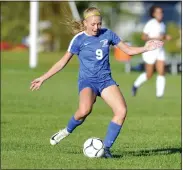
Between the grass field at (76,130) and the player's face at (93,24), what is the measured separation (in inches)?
63.1

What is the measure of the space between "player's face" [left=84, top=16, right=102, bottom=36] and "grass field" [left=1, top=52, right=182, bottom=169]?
1603 mm

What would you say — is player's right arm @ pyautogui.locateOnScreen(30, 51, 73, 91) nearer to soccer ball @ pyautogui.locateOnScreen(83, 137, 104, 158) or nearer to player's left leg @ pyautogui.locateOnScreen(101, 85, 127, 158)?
player's left leg @ pyautogui.locateOnScreen(101, 85, 127, 158)

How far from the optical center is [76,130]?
44.9 feet

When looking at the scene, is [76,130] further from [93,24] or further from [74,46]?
[93,24]

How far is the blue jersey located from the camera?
33.9 ft

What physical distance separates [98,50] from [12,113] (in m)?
6.20

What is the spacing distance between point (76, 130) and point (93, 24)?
387cm

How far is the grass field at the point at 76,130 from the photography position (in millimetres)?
9547

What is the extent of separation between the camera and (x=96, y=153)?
980cm

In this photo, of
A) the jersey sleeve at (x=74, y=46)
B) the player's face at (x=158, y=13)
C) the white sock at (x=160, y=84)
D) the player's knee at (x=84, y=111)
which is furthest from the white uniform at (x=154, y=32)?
the player's knee at (x=84, y=111)

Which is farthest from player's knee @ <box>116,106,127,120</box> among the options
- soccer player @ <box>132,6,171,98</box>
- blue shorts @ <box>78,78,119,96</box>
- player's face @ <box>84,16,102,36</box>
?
soccer player @ <box>132,6,171,98</box>

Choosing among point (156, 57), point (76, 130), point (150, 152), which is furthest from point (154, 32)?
point (150, 152)

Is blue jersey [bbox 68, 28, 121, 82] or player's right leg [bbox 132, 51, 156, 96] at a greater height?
blue jersey [bbox 68, 28, 121, 82]

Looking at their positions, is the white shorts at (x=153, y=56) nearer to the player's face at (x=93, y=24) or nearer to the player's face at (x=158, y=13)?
the player's face at (x=158, y=13)
